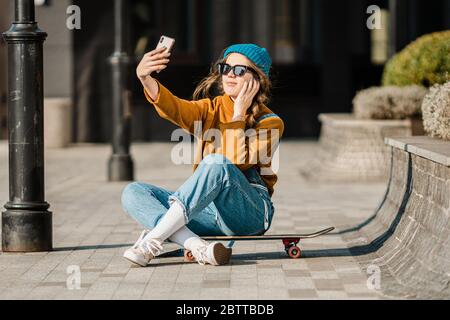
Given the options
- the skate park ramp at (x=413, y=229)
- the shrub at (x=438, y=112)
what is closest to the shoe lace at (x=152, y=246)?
the skate park ramp at (x=413, y=229)

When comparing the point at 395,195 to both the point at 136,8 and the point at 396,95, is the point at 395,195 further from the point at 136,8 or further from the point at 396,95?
the point at 136,8

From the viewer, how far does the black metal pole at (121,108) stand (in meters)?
14.6

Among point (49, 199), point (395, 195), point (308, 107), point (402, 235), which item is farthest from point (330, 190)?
point (308, 107)

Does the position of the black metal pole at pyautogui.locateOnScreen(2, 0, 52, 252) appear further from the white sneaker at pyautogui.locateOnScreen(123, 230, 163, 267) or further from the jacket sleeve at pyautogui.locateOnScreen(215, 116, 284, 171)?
the jacket sleeve at pyautogui.locateOnScreen(215, 116, 284, 171)

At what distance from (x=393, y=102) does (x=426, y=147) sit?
6423 millimetres

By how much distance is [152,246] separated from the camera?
768 cm

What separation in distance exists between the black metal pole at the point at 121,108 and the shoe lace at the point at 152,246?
697 centimetres

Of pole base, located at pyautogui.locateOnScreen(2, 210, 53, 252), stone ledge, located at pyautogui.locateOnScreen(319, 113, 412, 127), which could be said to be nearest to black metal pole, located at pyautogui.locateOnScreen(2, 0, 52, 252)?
pole base, located at pyautogui.locateOnScreen(2, 210, 53, 252)

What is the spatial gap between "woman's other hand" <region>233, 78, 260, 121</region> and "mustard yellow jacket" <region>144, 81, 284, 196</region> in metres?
0.06

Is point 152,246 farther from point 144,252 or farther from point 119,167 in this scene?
point 119,167

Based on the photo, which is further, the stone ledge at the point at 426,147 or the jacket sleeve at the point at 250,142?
the jacket sleeve at the point at 250,142

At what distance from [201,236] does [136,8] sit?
566 inches

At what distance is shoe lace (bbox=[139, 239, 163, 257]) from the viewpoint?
7672 millimetres

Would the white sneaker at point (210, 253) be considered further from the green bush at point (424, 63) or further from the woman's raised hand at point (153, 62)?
the green bush at point (424, 63)
